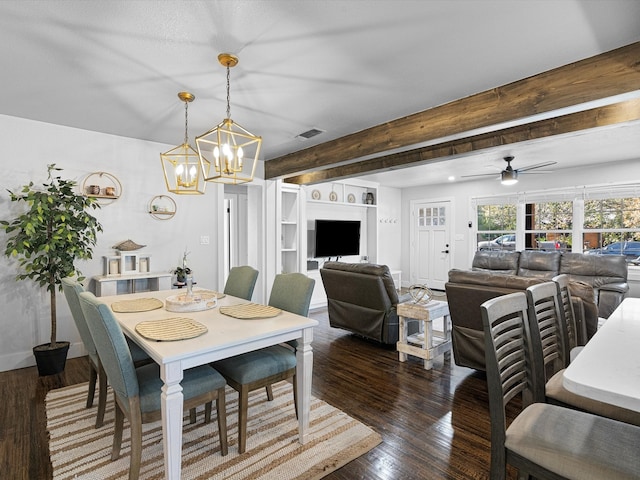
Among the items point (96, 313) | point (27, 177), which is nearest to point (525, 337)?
point (96, 313)

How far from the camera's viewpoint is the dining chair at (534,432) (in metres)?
1.12

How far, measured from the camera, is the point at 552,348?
1806 mm

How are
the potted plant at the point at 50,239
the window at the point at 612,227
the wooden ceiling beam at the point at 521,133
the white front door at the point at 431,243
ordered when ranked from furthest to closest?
the white front door at the point at 431,243 → the window at the point at 612,227 → the potted plant at the point at 50,239 → the wooden ceiling beam at the point at 521,133

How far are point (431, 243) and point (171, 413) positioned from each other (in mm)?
7289

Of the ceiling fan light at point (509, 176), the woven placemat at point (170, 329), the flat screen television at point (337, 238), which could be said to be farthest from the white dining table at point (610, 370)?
the flat screen television at point (337, 238)

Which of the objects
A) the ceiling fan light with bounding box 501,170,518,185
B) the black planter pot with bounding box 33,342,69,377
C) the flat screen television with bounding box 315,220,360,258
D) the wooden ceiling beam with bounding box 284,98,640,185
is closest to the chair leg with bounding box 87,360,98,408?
the black planter pot with bounding box 33,342,69,377

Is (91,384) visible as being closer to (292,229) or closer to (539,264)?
(292,229)

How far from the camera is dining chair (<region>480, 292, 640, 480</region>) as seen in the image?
112 centimetres

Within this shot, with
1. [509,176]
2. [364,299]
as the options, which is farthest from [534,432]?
[509,176]

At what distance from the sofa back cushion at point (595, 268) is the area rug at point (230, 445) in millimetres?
4354

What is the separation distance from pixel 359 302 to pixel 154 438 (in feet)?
8.19

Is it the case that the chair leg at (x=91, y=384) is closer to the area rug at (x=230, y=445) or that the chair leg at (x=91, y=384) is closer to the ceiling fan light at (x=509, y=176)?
the area rug at (x=230, y=445)

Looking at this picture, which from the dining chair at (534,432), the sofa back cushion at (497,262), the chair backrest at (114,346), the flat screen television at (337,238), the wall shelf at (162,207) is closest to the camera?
the dining chair at (534,432)

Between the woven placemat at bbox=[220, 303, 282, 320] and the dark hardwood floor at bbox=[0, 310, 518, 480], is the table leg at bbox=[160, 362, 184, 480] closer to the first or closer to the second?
the woven placemat at bbox=[220, 303, 282, 320]
